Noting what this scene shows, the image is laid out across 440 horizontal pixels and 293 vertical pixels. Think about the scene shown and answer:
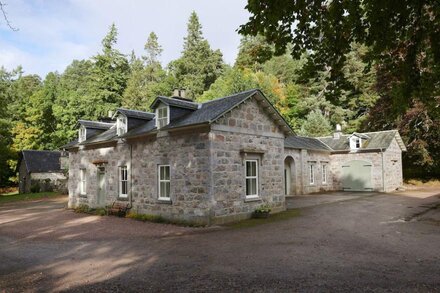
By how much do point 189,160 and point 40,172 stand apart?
32.8 metres

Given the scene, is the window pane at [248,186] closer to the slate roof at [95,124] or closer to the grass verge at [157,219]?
the grass verge at [157,219]

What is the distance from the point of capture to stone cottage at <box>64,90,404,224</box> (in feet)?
44.5

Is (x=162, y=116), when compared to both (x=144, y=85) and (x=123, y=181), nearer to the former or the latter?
(x=123, y=181)

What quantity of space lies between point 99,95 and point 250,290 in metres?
44.1

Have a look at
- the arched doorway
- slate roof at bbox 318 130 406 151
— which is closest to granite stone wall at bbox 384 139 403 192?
slate roof at bbox 318 130 406 151

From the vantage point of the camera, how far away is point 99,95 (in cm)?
4578

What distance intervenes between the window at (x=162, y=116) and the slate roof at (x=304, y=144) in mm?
12567

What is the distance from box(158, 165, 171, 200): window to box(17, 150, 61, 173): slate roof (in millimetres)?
29852

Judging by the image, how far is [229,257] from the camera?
859cm

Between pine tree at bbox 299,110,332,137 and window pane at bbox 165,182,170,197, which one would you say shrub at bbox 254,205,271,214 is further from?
pine tree at bbox 299,110,332,137

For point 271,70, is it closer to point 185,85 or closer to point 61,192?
point 185,85

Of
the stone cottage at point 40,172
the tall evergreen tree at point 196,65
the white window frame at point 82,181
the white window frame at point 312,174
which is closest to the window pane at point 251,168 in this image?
the white window frame at point 82,181

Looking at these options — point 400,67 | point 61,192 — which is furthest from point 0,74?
point 400,67

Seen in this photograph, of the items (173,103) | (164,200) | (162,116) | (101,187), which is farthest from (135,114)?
(164,200)
